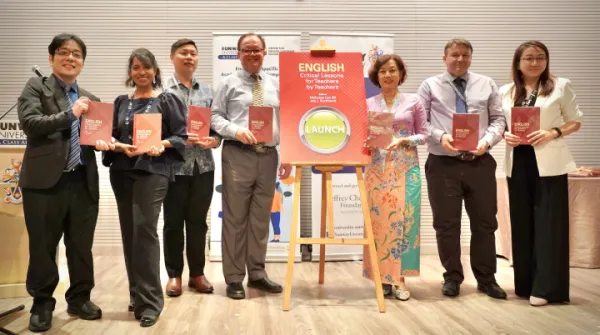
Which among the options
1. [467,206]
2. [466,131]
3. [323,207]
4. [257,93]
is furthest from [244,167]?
[467,206]

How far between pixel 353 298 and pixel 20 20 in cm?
423

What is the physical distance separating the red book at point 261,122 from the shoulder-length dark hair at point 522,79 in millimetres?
1635

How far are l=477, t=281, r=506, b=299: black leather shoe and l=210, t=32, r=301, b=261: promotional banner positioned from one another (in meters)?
1.75

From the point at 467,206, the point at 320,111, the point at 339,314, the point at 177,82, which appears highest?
the point at 177,82

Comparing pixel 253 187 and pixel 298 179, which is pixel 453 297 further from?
pixel 253 187

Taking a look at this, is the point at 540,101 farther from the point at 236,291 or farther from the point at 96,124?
the point at 96,124

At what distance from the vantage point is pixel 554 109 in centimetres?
329

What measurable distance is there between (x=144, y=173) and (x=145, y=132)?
0.77 ft

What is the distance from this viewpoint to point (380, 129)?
314 cm

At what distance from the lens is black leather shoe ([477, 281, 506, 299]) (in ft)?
11.1

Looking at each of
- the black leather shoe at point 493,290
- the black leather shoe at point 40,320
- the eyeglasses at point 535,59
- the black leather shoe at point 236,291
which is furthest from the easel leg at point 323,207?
the black leather shoe at point 40,320

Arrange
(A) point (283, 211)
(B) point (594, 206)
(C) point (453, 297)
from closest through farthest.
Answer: (C) point (453, 297) → (B) point (594, 206) → (A) point (283, 211)

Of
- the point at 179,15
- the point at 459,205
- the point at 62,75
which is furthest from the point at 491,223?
the point at 179,15

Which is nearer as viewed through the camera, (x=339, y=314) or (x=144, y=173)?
(x=144, y=173)
